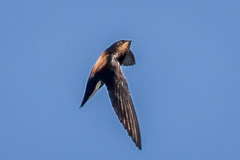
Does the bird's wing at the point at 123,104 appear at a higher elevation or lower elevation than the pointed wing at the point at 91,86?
lower

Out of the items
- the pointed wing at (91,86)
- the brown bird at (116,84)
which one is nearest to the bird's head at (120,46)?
the brown bird at (116,84)

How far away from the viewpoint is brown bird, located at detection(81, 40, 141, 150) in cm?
993

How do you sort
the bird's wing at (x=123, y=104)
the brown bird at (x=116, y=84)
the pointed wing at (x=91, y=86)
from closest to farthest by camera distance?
the bird's wing at (x=123, y=104) → the brown bird at (x=116, y=84) → the pointed wing at (x=91, y=86)

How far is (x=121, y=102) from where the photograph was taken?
10.4m

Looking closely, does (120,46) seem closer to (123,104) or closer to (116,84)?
(116,84)

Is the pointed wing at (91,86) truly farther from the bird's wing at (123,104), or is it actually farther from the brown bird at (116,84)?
the bird's wing at (123,104)

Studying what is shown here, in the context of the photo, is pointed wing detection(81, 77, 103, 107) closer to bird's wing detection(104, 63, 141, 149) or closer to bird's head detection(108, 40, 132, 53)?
bird's wing detection(104, 63, 141, 149)

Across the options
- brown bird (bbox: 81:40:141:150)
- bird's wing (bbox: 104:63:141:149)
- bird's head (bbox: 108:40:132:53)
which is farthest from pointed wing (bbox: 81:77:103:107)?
bird's head (bbox: 108:40:132:53)

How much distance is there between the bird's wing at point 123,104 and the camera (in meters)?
9.79

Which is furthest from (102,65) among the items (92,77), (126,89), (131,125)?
(131,125)

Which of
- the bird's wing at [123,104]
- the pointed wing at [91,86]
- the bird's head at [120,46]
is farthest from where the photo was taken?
the bird's head at [120,46]

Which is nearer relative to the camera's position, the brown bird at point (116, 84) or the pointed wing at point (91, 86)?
the brown bird at point (116, 84)

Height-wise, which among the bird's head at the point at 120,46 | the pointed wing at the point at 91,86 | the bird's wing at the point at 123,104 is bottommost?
the bird's wing at the point at 123,104

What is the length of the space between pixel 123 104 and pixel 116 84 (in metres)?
0.71
